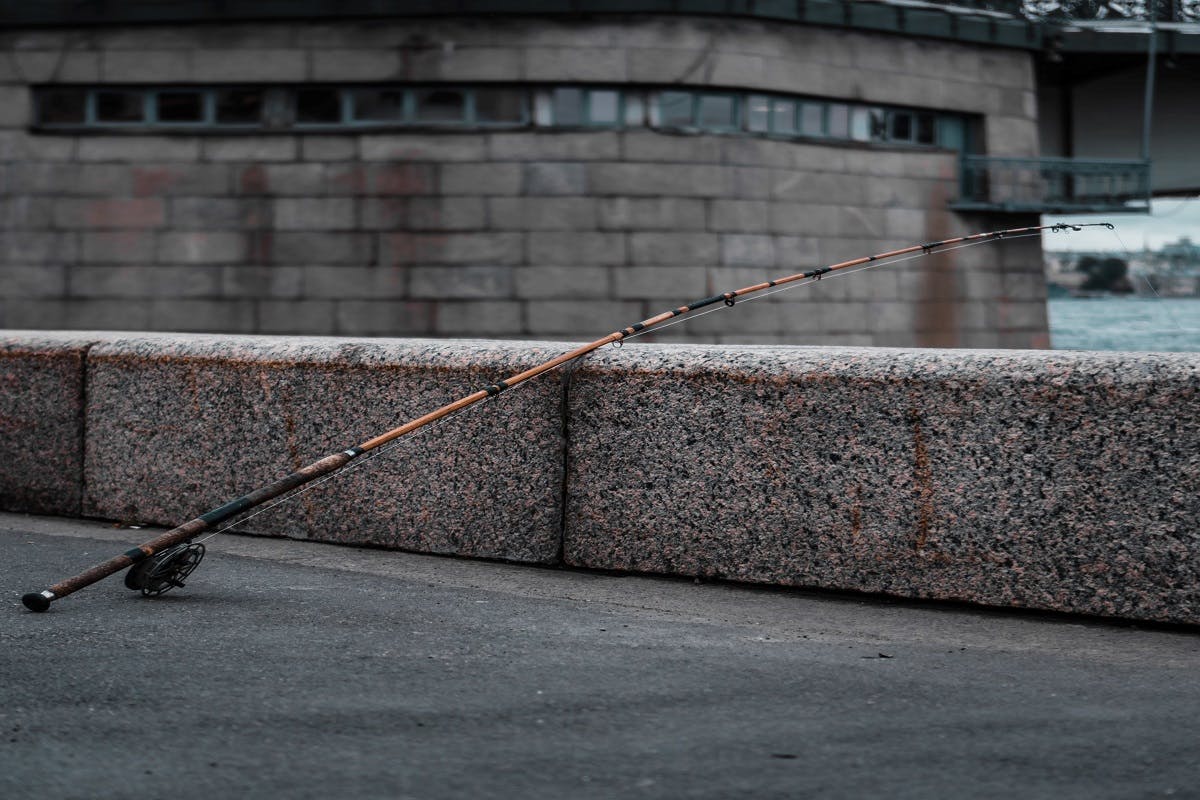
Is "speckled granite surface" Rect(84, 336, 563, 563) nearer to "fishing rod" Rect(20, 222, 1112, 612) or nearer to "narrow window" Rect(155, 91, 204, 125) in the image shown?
"fishing rod" Rect(20, 222, 1112, 612)

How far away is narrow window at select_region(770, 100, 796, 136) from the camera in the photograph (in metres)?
19.0

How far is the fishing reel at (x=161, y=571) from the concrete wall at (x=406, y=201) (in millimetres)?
13568

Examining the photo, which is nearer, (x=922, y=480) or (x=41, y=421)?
(x=922, y=480)

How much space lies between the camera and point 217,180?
1833 centimetres

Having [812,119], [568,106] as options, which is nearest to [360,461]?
[568,106]

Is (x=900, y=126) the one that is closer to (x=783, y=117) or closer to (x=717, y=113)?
(x=783, y=117)

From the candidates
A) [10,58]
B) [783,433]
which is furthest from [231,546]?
[10,58]

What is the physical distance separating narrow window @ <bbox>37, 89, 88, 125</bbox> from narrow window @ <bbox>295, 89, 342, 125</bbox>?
10.4 feet

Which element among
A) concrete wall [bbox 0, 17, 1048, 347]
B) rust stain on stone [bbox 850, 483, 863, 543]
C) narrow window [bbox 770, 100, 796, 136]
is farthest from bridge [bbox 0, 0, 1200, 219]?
rust stain on stone [bbox 850, 483, 863, 543]

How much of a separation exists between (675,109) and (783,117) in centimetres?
181

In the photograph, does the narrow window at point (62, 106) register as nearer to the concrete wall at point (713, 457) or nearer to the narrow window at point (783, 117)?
the narrow window at point (783, 117)

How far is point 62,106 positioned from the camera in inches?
733

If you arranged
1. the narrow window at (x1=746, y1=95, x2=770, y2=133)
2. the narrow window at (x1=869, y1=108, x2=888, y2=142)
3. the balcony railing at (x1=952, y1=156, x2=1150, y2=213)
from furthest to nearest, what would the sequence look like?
1. the balcony railing at (x1=952, y1=156, x2=1150, y2=213)
2. the narrow window at (x1=869, y1=108, x2=888, y2=142)
3. the narrow window at (x1=746, y1=95, x2=770, y2=133)

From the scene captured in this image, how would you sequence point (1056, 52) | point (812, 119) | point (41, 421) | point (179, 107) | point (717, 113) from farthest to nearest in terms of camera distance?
point (1056, 52) → point (812, 119) → point (717, 113) → point (179, 107) → point (41, 421)
